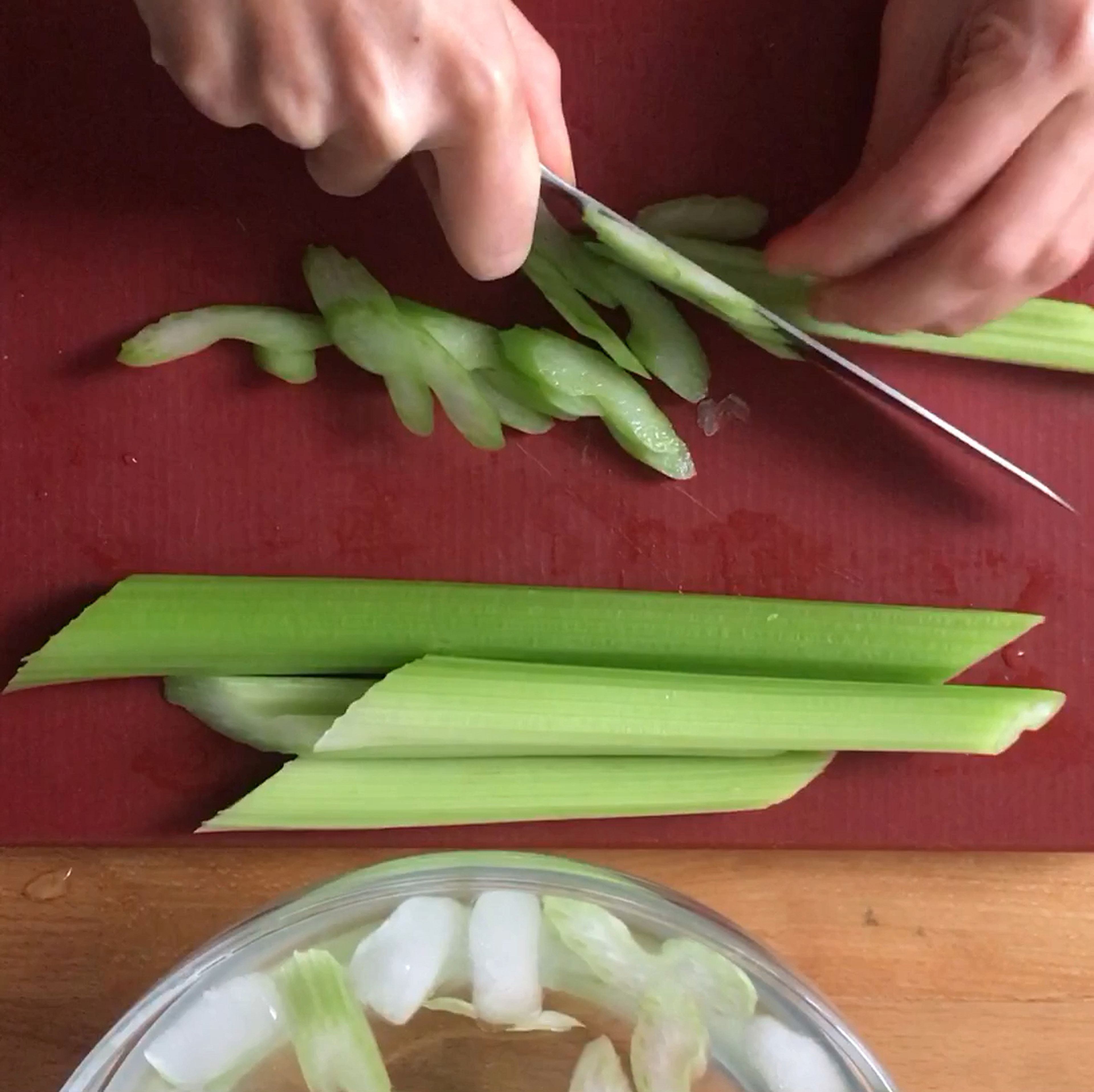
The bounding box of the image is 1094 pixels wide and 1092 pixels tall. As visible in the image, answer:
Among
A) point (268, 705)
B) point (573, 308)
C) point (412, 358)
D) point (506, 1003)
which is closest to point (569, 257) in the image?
point (573, 308)

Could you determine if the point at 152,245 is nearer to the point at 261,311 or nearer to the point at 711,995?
the point at 261,311

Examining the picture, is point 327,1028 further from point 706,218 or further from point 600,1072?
point 706,218

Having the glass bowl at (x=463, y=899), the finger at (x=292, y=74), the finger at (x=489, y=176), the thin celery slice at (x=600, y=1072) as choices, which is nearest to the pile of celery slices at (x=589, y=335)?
the finger at (x=489, y=176)

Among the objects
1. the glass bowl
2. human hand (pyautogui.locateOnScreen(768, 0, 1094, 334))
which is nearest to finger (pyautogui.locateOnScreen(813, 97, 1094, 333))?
human hand (pyautogui.locateOnScreen(768, 0, 1094, 334))

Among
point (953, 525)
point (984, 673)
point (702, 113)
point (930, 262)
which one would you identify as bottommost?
point (984, 673)

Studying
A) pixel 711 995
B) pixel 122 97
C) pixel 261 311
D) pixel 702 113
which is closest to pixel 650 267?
pixel 702 113

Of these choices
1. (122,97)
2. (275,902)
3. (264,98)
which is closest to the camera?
(264,98)

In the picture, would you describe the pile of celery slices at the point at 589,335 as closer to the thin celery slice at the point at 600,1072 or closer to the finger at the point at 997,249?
the finger at the point at 997,249
